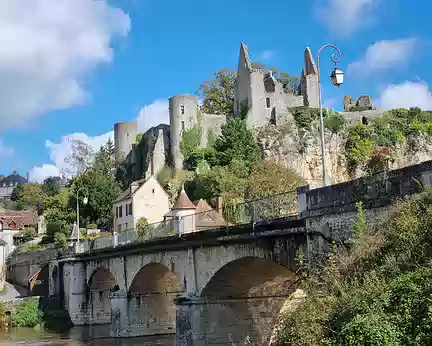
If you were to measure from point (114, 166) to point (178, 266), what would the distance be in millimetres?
60473

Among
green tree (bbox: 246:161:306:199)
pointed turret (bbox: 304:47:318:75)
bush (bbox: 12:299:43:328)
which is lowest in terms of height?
bush (bbox: 12:299:43:328)

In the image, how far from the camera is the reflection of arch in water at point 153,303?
3744cm

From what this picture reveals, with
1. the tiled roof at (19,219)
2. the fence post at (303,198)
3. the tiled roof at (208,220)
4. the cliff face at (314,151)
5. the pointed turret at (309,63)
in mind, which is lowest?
the fence post at (303,198)

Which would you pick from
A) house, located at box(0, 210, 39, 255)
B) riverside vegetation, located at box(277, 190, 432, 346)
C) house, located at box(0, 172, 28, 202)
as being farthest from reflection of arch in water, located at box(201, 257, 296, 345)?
house, located at box(0, 172, 28, 202)

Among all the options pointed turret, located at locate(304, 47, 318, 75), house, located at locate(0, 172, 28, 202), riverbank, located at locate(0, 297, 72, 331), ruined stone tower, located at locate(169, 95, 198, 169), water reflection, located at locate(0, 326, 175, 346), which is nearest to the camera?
water reflection, located at locate(0, 326, 175, 346)

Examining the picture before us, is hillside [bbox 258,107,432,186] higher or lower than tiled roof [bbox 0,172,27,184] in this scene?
lower

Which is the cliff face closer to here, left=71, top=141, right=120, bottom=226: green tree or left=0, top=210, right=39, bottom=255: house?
left=71, top=141, right=120, bottom=226: green tree

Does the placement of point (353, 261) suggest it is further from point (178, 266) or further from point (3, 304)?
point (3, 304)

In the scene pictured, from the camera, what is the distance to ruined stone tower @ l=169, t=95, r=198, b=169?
77.1 m

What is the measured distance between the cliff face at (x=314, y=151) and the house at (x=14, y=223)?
127 ft

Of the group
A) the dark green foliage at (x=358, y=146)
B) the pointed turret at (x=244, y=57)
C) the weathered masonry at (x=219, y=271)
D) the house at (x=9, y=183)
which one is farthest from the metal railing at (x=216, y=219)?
the house at (x=9, y=183)

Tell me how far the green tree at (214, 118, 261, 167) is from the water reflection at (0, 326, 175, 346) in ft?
87.0

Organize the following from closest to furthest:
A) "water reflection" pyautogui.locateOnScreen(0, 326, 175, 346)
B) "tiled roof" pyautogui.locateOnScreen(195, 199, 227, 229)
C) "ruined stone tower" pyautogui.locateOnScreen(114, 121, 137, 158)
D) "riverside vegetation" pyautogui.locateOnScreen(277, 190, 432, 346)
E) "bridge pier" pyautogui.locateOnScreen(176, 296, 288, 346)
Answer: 1. "riverside vegetation" pyautogui.locateOnScreen(277, 190, 432, 346)
2. "bridge pier" pyautogui.locateOnScreen(176, 296, 288, 346)
3. "tiled roof" pyautogui.locateOnScreen(195, 199, 227, 229)
4. "water reflection" pyautogui.locateOnScreen(0, 326, 175, 346)
5. "ruined stone tower" pyautogui.locateOnScreen(114, 121, 137, 158)

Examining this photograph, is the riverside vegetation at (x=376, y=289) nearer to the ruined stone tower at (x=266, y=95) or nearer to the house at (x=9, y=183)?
the ruined stone tower at (x=266, y=95)
